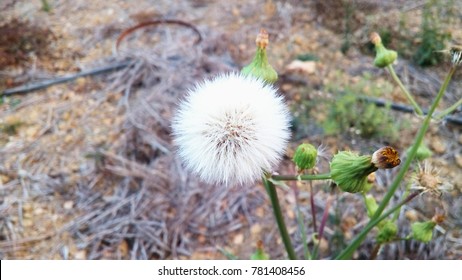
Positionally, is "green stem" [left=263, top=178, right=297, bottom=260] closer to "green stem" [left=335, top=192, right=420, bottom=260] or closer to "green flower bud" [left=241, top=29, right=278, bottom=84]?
"green stem" [left=335, top=192, right=420, bottom=260]

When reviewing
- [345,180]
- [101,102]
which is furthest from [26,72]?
[345,180]

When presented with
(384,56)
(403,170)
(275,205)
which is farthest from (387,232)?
(384,56)

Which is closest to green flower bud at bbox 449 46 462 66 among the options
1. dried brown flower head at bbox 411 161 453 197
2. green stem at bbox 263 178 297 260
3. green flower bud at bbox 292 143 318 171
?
dried brown flower head at bbox 411 161 453 197

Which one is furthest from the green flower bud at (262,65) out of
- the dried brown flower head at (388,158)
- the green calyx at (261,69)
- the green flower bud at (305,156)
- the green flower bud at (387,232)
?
the green flower bud at (387,232)

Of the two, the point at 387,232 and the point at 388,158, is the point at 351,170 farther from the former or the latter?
the point at 387,232

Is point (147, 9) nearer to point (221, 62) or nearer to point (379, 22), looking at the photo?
point (221, 62)

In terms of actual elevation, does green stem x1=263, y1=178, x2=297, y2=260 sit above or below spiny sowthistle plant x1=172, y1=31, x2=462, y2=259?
below
